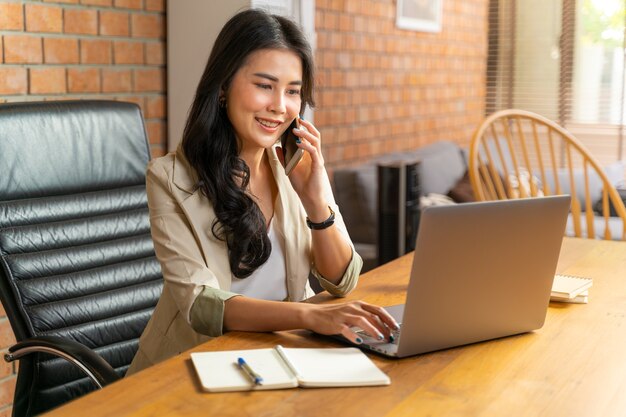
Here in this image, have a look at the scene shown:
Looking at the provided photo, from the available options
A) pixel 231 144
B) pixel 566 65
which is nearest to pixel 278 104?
pixel 231 144

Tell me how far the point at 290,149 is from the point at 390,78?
2.93m

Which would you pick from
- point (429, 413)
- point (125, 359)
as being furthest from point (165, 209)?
point (429, 413)

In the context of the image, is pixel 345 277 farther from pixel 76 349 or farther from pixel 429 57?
pixel 429 57

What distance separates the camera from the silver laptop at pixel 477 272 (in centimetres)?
124

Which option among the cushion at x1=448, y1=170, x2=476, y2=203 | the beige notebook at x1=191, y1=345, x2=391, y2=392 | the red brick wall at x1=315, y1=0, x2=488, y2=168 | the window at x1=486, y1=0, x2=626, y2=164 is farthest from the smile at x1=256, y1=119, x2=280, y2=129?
the window at x1=486, y1=0, x2=626, y2=164

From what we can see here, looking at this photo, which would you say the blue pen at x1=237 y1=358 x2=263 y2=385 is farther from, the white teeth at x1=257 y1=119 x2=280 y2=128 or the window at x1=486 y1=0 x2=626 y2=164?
the window at x1=486 y1=0 x2=626 y2=164

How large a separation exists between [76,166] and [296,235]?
0.52 m

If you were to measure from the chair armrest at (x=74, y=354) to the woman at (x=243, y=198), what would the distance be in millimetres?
170

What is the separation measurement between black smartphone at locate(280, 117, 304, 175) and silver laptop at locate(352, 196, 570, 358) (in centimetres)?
50

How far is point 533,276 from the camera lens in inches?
54.5

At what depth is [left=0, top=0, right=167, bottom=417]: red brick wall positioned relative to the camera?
94.3 inches

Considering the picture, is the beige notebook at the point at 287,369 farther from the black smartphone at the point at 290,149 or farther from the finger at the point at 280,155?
the finger at the point at 280,155

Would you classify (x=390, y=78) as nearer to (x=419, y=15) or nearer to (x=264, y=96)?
(x=419, y=15)

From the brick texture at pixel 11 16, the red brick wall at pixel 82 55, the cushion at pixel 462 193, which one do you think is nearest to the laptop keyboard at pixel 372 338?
the red brick wall at pixel 82 55
